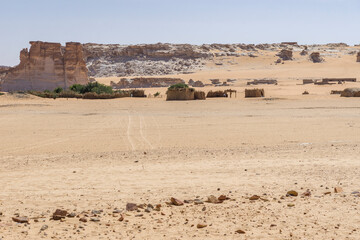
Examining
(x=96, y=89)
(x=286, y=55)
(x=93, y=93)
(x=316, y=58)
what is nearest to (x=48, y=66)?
(x=96, y=89)

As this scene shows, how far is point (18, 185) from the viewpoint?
281 inches

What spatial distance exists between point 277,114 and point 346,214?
15572 mm

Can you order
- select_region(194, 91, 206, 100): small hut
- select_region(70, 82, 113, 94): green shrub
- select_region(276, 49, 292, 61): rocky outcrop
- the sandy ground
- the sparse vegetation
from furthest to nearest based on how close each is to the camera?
select_region(276, 49, 292, 61): rocky outcrop
select_region(70, 82, 113, 94): green shrub
the sparse vegetation
select_region(194, 91, 206, 100): small hut
the sandy ground

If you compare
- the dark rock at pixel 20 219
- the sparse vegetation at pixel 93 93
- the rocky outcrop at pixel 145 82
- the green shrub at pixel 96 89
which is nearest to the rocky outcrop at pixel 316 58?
the rocky outcrop at pixel 145 82

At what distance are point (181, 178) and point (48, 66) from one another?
3795 cm

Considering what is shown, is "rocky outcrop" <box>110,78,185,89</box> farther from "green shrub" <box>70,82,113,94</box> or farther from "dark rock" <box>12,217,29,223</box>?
"dark rock" <box>12,217,29,223</box>

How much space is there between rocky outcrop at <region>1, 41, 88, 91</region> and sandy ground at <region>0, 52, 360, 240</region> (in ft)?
84.4

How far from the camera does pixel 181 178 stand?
752cm

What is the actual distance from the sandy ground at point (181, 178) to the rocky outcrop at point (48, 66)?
84.4 ft

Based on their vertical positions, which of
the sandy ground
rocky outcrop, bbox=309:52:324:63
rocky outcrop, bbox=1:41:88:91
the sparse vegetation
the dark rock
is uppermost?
rocky outcrop, bbox=309:52:324:63

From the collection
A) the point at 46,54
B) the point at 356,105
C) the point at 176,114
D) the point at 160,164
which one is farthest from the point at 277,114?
the point at 46,54

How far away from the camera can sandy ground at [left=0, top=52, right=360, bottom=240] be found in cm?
496

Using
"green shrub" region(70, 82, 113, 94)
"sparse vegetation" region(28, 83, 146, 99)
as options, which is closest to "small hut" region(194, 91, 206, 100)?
"sparse vegetation" region(28, 83, 146, 99)

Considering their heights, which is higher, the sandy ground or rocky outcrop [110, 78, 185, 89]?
rocky outcrop [110, 78, 185, 89]
